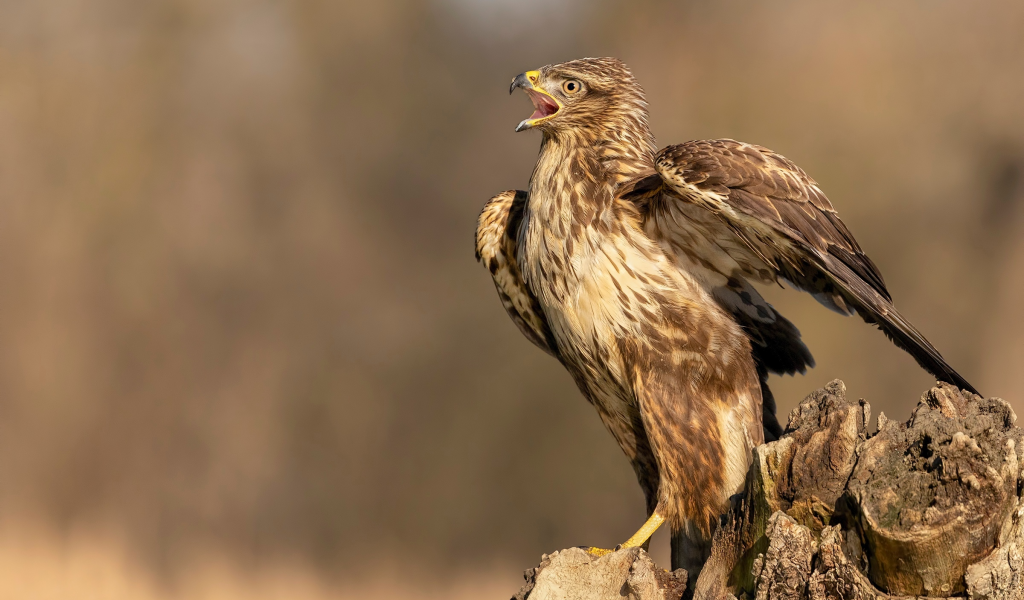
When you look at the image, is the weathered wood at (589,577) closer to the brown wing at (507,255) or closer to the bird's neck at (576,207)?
the bird's neck at (576,207)

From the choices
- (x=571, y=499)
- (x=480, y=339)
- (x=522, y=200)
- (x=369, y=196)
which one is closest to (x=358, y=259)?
(x=369, y=196)

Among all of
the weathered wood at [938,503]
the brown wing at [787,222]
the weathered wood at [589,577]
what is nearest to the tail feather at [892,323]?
the brown wing at [787,222]

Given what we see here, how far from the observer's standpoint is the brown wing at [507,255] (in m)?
3.95

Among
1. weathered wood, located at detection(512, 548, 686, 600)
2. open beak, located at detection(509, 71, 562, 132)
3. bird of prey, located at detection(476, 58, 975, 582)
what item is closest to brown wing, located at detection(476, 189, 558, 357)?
bird of prey, located at detection(476, 58, 975, 582)

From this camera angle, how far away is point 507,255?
156 inches

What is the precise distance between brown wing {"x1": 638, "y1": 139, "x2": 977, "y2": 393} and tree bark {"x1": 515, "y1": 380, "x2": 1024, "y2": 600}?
32 centimetres

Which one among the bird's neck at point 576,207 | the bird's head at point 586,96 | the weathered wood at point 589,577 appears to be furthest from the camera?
the bird's head at point 586,96

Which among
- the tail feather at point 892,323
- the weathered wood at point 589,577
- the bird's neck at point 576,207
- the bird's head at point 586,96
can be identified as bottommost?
the weathered wood at point 589,577

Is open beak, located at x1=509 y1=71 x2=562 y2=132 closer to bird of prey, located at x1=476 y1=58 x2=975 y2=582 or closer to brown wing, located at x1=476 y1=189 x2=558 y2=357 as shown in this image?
bird of prey, located at x1=476 y1=58 x2=975 y2=582

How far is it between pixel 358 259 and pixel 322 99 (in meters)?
2.51

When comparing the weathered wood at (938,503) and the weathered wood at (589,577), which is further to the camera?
the weathered wood at (589,577)

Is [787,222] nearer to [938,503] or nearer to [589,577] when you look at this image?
[938,503]

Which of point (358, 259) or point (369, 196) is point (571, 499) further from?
point (369, 196)

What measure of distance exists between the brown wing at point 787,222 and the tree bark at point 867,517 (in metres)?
0.32
